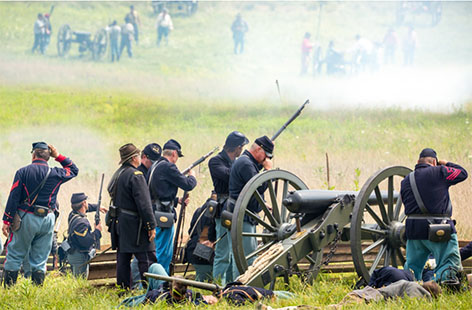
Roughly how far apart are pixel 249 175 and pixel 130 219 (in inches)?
49.2

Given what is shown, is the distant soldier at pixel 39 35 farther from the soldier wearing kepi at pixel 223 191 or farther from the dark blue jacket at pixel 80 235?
the soldier wearing kepi at pixel 223 191

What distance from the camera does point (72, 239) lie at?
9.88 metres

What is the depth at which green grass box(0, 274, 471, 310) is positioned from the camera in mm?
6009

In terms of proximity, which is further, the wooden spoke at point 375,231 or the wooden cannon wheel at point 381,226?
the wooden spoke at point 375,231

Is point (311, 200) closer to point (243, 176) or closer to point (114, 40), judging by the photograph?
point (243, 176)

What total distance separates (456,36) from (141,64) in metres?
14.2

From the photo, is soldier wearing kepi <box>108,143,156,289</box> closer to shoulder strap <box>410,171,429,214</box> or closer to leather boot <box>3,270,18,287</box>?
leather boot <box>3,270,18,287</box>

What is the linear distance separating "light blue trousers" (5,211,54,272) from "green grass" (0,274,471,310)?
0.40 meters

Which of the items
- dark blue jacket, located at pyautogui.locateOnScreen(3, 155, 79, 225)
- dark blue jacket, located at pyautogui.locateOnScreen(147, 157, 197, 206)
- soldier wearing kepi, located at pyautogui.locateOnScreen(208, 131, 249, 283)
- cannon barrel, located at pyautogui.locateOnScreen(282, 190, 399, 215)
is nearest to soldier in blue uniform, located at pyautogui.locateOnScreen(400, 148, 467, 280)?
cannon barrel, located at pyautogui.locateOnScreen(282, 190, 399, 215)

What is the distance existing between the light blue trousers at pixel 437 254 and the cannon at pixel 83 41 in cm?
2515

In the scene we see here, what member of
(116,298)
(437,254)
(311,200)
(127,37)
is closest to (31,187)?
(116,298)

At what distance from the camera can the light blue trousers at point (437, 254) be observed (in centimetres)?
732

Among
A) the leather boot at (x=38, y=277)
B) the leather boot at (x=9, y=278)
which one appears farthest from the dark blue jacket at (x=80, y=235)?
the leather boot at (x=9, y=278)

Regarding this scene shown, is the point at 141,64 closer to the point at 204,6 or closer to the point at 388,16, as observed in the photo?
the point at 204,6
